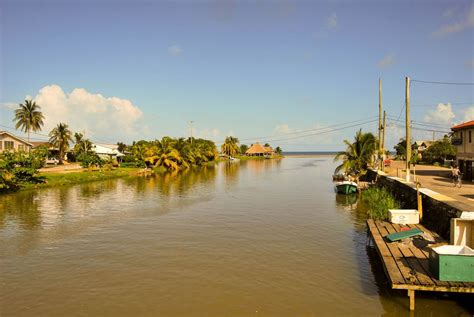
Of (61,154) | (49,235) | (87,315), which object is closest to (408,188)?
(87,315)

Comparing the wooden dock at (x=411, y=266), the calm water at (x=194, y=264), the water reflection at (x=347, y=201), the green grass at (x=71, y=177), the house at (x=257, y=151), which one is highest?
the house at (x=257, y=151)

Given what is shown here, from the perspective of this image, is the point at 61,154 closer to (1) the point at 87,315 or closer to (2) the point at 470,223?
(1) the point at 87,315

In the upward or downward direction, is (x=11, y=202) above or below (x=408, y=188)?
below

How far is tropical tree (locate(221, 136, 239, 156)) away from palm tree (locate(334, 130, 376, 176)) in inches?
4106

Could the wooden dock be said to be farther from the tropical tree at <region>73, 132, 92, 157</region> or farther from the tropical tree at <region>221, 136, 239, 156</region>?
the tropical tree at <region>221, 136, 239, 156</region>

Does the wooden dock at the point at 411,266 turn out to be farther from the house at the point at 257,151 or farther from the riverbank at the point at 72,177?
the house at the point at 257,151

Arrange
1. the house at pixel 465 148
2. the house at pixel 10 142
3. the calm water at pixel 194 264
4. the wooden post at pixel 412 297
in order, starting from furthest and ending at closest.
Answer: the house at pixel 10 142, the house at pixel 465 148, the calm water at pixel 194 264, the wooden post at pixel 412 297

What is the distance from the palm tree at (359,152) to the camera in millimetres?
43969

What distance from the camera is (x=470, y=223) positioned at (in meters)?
13.6

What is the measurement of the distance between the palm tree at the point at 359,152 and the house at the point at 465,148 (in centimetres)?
1047

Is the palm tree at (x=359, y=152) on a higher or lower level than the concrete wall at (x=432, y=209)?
higher

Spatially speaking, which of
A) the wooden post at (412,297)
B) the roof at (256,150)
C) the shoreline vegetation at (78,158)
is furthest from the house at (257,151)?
the wooden post at (412,297)

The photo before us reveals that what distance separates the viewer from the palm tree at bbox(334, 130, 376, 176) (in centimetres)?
4397

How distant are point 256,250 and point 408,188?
13199 mm
